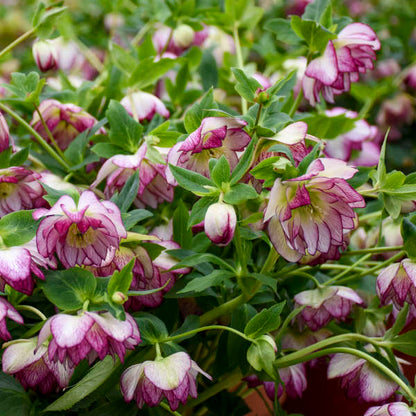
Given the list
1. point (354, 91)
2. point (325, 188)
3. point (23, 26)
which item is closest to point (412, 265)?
point (325, 188)

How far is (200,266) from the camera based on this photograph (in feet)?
1.57

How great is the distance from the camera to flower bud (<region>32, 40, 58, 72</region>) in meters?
0.59

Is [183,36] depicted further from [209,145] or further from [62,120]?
[209,145]

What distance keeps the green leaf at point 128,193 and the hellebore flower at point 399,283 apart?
0.64ft

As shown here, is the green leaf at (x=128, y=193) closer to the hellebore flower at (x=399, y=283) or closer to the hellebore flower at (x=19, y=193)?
the hellebore flower at (x=19, y=193)

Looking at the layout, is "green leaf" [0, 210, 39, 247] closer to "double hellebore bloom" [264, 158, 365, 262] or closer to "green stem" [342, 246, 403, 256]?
"double hellebore bloom" [264, 158, 365, 262]

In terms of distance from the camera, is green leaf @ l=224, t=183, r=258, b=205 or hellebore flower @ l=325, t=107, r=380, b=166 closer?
green leaf @ l=224, t=183, r=258, b=205

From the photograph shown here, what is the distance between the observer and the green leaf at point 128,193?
1.47 feet

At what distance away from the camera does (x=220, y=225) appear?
1.24 feet

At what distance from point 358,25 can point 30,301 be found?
14.1 inches

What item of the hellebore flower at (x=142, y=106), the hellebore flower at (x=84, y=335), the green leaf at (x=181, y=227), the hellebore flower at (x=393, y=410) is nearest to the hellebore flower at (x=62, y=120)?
the hellebore flower at (x=142, y=106)

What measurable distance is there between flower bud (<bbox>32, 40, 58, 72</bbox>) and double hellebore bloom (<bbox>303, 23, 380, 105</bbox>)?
252 mm

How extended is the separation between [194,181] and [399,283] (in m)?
0.17

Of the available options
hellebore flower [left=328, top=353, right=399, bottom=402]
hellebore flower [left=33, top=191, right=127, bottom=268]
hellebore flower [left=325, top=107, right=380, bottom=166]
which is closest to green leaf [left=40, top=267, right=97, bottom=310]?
hellebore flower [left=33, top=191, right=127, bottom=268]
